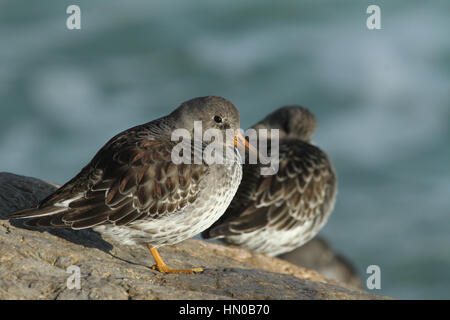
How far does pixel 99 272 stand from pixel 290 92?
15549 mm

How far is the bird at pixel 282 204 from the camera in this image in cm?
907

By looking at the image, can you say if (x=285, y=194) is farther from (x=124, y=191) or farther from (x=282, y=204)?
(x=124, y=191)

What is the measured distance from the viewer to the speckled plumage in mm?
5863

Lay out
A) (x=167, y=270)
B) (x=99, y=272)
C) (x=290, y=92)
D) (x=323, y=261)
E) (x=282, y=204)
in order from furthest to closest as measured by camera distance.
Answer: (x=290, y=92), (x=323, y=261), (x=282, y=204), (x=167, y=270), (x=99, y=272)

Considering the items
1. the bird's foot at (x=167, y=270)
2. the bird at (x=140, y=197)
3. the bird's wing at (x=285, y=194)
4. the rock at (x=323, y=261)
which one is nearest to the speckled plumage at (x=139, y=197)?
the bird at (x=140, y=197)

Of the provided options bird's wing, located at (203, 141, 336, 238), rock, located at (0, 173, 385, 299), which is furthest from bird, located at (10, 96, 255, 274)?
bird's wing, located at (203, 141, 336, 238)

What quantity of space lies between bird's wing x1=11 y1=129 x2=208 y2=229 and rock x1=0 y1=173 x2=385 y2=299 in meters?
0.33

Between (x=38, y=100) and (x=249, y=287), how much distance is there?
48.5ft

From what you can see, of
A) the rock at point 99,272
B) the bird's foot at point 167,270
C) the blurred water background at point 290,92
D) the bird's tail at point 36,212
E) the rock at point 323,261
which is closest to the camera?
the rock at point 99,272

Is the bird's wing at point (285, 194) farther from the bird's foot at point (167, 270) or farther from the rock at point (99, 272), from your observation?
the bird's foot at point (167, 270)

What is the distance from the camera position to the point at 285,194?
9477 mm

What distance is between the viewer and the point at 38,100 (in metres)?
19.3

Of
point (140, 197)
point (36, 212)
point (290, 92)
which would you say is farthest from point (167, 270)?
point (290, 92)

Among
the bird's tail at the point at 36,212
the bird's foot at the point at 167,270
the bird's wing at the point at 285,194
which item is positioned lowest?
the bird's foot at the point at 167,270
